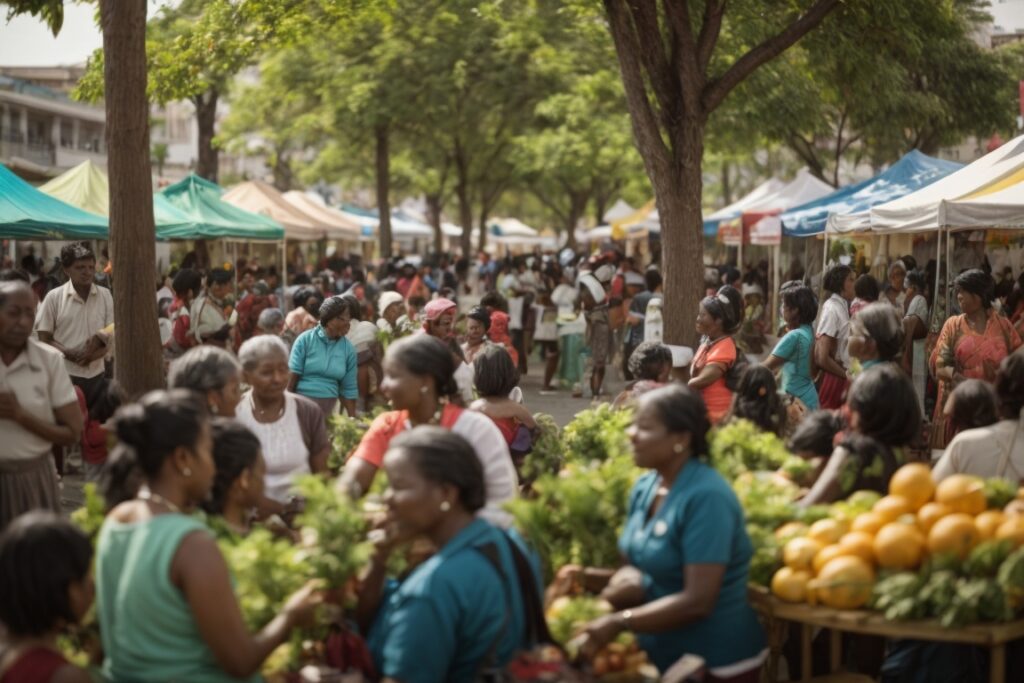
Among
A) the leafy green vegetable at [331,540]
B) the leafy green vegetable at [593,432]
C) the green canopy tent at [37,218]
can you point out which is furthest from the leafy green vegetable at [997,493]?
the green canopy tent at [37,218]

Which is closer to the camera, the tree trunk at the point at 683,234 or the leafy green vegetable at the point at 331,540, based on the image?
the leafy green vegetable at the point at 331,540

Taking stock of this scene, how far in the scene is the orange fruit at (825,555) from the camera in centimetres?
453

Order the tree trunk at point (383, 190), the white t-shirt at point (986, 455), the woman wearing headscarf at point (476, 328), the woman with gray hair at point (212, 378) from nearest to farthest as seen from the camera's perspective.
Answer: the woman with gray hair at point (212, 378) → the white t-shirt at point (986, 455) → the woman wearing headscarf at point (476, 328) → the tree trunk at point (383, 190)

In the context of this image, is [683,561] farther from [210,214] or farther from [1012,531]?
[210,214]

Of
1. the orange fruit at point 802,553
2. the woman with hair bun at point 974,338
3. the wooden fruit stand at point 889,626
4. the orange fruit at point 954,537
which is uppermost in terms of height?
the woman with hair bun at point 974,338

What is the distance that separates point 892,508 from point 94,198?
1516 cm

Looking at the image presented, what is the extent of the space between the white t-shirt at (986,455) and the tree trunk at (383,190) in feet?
89.5

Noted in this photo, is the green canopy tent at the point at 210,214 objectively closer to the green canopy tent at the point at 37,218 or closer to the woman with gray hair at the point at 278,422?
the green canopy tent at the point at 37,218

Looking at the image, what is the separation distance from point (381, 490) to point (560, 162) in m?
37.8

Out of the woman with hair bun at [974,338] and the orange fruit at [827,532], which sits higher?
the woman with hair bun at [974,338]

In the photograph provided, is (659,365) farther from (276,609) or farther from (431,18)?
(431,18)

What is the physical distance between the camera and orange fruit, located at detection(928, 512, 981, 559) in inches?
175

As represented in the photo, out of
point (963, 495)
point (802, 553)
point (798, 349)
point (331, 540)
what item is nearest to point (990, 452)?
point (963, 495)

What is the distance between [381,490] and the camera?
4.62 meters
